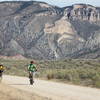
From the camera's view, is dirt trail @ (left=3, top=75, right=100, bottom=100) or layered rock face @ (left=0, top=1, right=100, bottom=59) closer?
dirt trail @ (left=3, top=75, right=100, bottom=100)

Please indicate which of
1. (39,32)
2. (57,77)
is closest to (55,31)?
(39,32)

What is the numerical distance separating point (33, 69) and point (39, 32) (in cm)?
14153

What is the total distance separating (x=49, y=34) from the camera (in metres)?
168

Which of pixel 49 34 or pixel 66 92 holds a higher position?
pixel 49 34

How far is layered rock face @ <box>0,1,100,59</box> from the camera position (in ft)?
518

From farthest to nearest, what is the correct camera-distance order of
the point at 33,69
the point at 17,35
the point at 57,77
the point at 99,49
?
the point at 17,35 < the point at 99,49 < the point at 57,77 < the point at 33,69

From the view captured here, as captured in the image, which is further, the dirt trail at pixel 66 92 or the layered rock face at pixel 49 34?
the layered rock face at pixel 49 34

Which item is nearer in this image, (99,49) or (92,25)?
(99,49)

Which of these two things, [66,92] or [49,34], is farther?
[49,34]

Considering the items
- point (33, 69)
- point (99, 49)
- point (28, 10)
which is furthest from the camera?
point (28, 10)

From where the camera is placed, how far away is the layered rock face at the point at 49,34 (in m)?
158

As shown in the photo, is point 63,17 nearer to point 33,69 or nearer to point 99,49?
point 99,49

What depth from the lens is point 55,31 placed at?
172 metres

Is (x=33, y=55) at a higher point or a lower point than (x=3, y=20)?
lower
